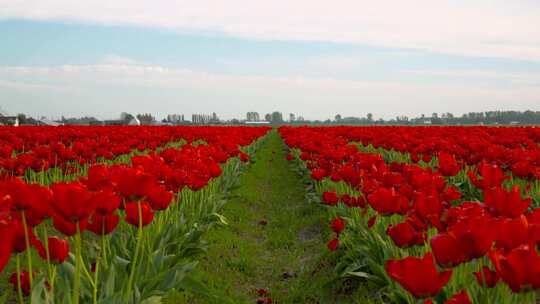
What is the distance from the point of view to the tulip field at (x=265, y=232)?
236cm

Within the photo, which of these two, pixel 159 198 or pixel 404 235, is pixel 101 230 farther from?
pixel 404 235

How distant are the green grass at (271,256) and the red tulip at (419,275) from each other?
274 centimetres

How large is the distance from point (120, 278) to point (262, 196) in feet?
28.5

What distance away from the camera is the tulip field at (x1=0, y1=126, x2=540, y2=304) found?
7.74ft

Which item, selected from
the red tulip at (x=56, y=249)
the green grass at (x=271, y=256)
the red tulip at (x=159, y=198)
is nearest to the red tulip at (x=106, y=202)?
the red tulip at (x=56, y=249)

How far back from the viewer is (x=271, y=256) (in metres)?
7.55

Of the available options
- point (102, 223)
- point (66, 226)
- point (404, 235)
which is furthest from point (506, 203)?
point (66, 226)

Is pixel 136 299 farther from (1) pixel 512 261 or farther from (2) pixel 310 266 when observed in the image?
(2) pixel 310 266

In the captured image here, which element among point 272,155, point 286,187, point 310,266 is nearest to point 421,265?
point 310,266

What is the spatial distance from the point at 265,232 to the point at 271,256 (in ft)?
4.92

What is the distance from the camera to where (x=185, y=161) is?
5633mm

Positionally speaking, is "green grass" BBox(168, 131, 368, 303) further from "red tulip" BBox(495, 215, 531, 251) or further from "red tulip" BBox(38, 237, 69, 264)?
"red tulip" BBox(495, 215, 531, 251)

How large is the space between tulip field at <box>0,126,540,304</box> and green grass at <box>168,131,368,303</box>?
0.09 feet

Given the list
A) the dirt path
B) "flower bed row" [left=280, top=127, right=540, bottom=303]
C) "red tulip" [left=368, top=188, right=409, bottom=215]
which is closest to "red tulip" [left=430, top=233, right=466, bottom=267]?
"flower bed row" [left=280, top=127, right=540, bottom=303]
